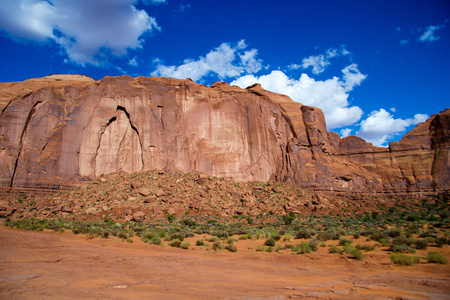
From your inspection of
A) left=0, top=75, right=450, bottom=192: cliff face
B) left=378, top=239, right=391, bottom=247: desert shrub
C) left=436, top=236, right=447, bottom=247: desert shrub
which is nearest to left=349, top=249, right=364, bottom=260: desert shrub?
left=378, top=239, right=391, bottom=247: desert shrub

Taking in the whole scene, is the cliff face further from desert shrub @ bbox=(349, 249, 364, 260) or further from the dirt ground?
desert shrub @ bbox=(349, 249, 364, 260)

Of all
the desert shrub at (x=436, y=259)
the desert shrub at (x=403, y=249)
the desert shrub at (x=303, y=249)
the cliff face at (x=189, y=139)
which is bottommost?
the desert shrub at (x=303, y=249)

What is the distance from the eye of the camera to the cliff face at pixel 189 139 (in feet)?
131

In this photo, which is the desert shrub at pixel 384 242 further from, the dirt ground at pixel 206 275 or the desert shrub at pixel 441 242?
the desert shrub at pixel 441 242

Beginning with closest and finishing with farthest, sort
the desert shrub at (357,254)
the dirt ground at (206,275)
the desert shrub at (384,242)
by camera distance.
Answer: the dirt ground at (206,275), the desert shrub at (357,254), the desert shrub at (384,242)

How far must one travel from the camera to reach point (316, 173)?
46.5 metres

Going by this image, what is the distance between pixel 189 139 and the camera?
46031 mm

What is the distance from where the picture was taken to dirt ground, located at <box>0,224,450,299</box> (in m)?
6.46

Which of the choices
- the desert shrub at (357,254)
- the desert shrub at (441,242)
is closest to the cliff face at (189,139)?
the desert shrub at (441,242)

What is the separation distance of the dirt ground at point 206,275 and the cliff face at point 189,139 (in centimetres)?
3025

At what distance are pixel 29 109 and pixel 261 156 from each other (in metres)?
36.7

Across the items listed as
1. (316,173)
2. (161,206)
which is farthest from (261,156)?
(161,206)

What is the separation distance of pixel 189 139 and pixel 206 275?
37898 mm

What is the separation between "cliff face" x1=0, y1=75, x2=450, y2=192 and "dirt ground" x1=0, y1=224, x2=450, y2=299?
30.2 m
